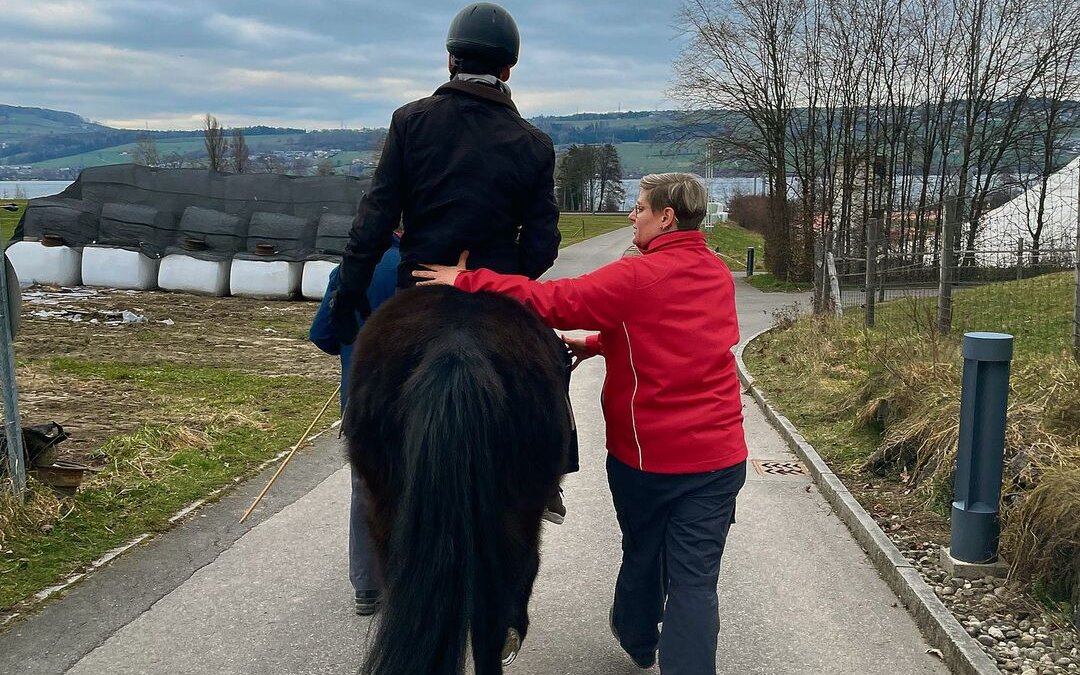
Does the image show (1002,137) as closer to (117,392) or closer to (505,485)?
(117,392)

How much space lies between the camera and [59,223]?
2081cm

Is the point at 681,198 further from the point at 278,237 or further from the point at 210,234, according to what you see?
the point at 210,234

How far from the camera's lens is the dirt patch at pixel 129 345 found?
29.5 feet

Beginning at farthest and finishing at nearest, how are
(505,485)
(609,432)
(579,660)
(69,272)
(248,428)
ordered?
(69,272), (248,428), (579,660), (609,432), (505,485)

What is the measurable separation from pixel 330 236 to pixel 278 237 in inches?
51.4

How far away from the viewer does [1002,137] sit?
27344 mm

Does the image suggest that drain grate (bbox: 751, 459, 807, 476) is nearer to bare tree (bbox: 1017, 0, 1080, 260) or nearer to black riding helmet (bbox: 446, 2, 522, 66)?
black riding helmet (bbox: 446, 2, 522, 66)

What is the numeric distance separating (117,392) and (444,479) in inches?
343

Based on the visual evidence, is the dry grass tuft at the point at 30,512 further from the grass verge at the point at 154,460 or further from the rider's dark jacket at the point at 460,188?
the rider's dark jacket at the point at 460,188

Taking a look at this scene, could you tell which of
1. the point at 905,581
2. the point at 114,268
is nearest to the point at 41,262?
the point at 114,268

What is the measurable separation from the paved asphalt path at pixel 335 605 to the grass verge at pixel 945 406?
73 cm

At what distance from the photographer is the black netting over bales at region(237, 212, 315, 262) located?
2069 cm

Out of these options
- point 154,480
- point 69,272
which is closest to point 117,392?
point 154,480

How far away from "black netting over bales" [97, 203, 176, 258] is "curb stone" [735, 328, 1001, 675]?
17632 mm
